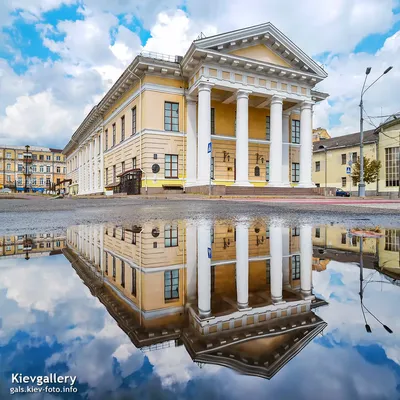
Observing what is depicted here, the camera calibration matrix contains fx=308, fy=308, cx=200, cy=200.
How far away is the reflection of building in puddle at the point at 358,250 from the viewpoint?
2.03m

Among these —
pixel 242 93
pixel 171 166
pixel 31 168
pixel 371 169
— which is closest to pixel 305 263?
pixel 171 166

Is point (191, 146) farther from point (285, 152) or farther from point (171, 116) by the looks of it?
point (285, 152)

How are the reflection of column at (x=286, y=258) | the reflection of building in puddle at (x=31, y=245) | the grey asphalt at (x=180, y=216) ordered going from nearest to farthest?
the reflection of column at (x=286, y=258) → the reflection of building in puddle at (x=31, y=245) → the grey asphalt at (x=180, y=216)

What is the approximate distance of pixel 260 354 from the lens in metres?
0.90

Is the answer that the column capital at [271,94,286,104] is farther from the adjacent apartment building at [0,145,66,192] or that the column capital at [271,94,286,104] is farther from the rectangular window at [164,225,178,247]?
the adjacent apartment building at [0,145,66,192]

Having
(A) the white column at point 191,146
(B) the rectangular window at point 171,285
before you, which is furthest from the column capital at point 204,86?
(B) the rectangular window at point 171,285

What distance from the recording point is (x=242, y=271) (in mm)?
1932

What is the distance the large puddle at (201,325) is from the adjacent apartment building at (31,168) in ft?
299

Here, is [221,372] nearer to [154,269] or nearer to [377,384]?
[377,384]

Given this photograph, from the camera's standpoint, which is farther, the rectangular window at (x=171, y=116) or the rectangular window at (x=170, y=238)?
the rectangular window at (x=171, y=116)

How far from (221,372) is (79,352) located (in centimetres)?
41

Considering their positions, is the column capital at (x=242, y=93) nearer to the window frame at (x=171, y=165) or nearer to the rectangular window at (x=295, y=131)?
the window frame at (x=171, y=165)

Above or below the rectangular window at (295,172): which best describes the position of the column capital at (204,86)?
above

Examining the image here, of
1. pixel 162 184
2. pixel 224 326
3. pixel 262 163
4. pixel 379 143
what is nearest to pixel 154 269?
pixel 224 326
